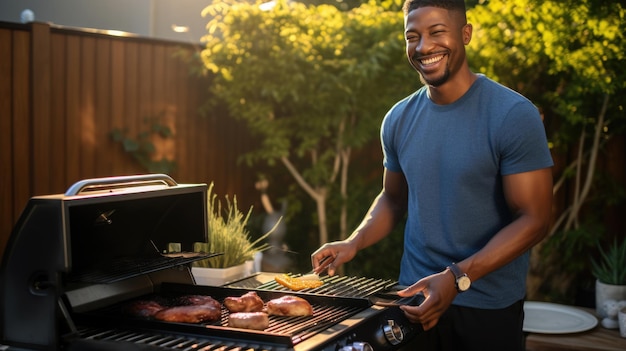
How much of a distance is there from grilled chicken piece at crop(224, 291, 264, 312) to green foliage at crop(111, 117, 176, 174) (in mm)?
4234

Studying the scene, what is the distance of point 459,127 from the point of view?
8.77 feet

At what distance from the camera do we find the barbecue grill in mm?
1968

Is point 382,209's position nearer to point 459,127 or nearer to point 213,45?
point 459,127

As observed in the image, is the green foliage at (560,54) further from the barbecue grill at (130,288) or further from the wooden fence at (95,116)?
the barbecue grill at (130,288)

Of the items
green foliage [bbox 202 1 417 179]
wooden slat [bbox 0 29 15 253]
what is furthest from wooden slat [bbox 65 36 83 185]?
green foliage [bbox 202 1 417 179]

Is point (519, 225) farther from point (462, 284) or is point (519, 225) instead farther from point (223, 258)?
point (223, 258)

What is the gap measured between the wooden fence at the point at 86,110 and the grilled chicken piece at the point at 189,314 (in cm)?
387

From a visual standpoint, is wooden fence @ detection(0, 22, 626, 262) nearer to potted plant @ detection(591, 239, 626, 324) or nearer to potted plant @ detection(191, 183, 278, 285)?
potted plant @ detection(591, 239, 626, 324)

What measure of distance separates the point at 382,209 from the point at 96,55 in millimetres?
3841

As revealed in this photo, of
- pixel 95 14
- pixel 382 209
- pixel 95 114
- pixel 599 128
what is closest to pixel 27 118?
pixel 95 114

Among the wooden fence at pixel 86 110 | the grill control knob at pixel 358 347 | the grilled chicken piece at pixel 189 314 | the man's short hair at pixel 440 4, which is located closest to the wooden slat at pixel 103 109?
the wooden fence at pixel 86 110

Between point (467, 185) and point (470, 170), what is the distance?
0.18 ft

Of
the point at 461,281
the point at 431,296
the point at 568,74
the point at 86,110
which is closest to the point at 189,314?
the point at 431,296

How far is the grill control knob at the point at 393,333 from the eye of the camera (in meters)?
2.26
